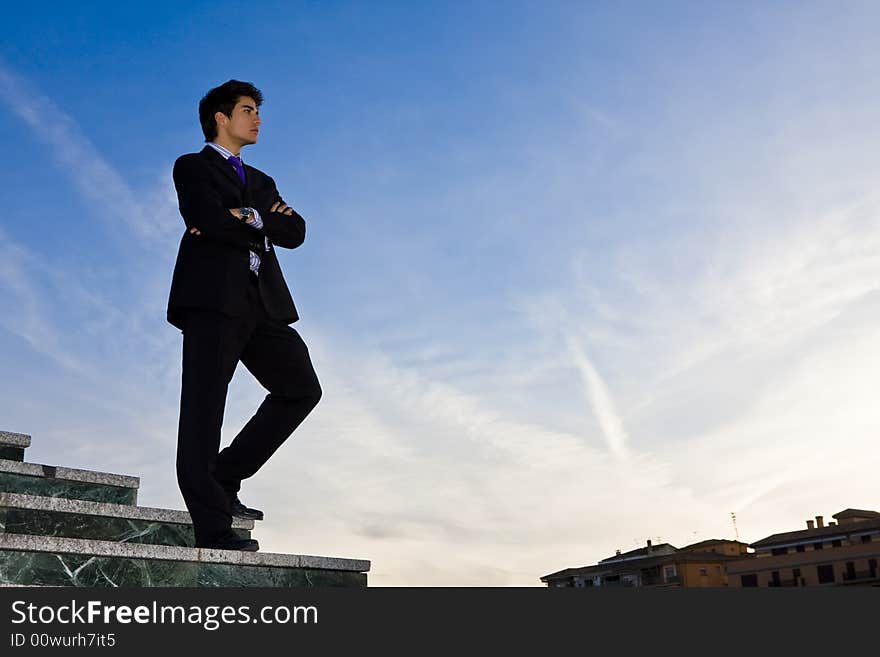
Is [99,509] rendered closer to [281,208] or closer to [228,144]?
[281,208]

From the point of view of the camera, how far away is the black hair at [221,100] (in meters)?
5.73

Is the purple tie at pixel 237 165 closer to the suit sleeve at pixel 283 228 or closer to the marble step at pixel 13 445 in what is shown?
the suit sleeve at pixel 283 228

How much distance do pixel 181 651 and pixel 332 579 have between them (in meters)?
2.02

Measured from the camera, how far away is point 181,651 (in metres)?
3.27

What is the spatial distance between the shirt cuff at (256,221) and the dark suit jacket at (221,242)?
3 centimetres

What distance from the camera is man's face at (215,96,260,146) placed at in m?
5.72

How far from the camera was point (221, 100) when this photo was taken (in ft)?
18.8

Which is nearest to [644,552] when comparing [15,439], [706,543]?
[706,543]

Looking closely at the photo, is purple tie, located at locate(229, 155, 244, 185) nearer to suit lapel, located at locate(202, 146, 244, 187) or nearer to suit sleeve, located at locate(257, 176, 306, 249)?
suit lapel, located at locate(202, 146, 244, 187)

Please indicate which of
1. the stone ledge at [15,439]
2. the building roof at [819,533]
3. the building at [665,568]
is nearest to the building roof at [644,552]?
the building at [665,568]

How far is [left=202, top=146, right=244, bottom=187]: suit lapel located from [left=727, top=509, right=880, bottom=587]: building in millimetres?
60972

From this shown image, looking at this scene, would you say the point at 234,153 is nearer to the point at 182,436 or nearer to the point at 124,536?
the point at 182,436

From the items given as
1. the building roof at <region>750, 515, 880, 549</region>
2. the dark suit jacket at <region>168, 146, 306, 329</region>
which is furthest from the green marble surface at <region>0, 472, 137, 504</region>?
the building roof at <region>750, 515, 880, 549</region>

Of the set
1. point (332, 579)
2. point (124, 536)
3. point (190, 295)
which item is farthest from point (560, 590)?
point (124, 536)
